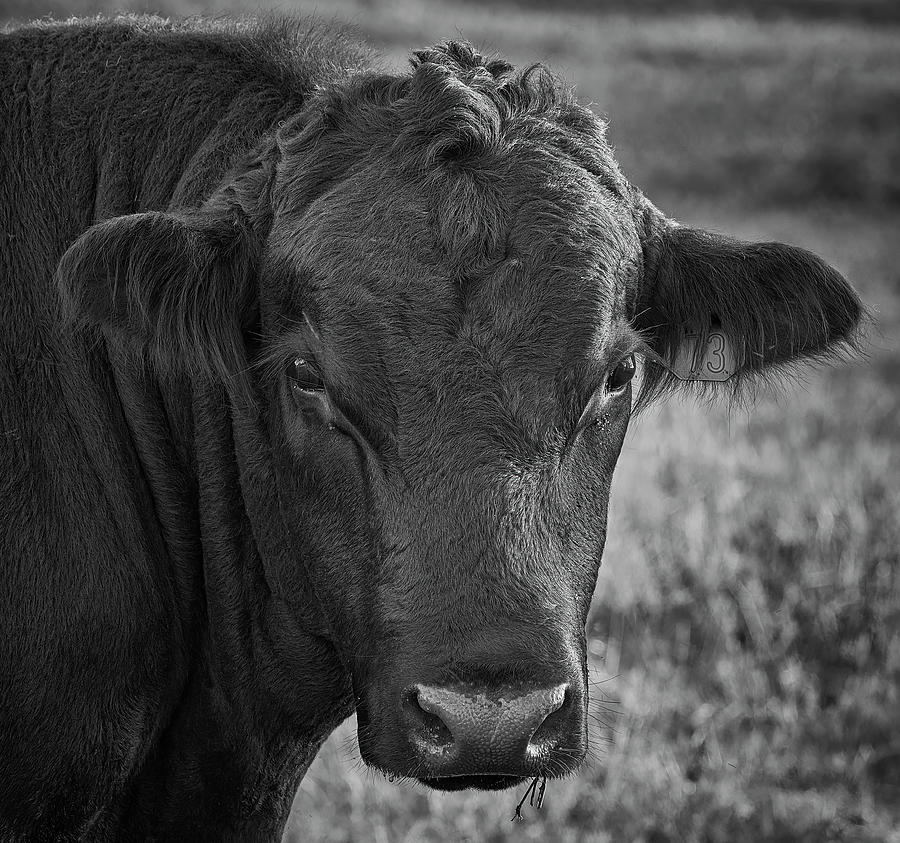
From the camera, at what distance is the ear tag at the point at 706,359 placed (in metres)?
3.71

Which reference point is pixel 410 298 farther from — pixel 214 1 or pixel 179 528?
pixel 214 1

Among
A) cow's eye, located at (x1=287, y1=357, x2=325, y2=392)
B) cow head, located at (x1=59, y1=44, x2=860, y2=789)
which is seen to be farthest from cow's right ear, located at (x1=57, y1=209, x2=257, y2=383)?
cow's eye, located at (x1=287, y1=357, x2=325, y2=392)

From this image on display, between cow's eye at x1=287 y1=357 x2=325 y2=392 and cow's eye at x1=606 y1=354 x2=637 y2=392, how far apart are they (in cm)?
76

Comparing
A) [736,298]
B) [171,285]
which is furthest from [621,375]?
[171,285]

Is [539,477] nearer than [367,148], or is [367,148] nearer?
[539,477]

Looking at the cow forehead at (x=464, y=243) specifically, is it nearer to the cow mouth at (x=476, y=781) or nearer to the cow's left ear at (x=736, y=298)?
the cow's left ear at (x=736, y=298)

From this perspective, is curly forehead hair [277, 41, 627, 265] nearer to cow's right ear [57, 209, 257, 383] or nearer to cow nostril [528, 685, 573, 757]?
cow's right ear [57, 209, 257, 383]

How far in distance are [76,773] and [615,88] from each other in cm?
2632

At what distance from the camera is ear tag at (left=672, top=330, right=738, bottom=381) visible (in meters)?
3.71

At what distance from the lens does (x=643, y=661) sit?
667cm

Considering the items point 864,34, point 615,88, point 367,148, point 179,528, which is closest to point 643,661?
point 179,528

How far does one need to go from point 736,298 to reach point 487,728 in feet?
5.13

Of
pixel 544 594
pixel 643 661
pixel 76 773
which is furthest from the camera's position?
pixel 643 661

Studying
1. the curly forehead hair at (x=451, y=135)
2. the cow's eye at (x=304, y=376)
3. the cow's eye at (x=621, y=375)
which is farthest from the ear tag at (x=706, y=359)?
the cow's eye at (x=304, y=376)
